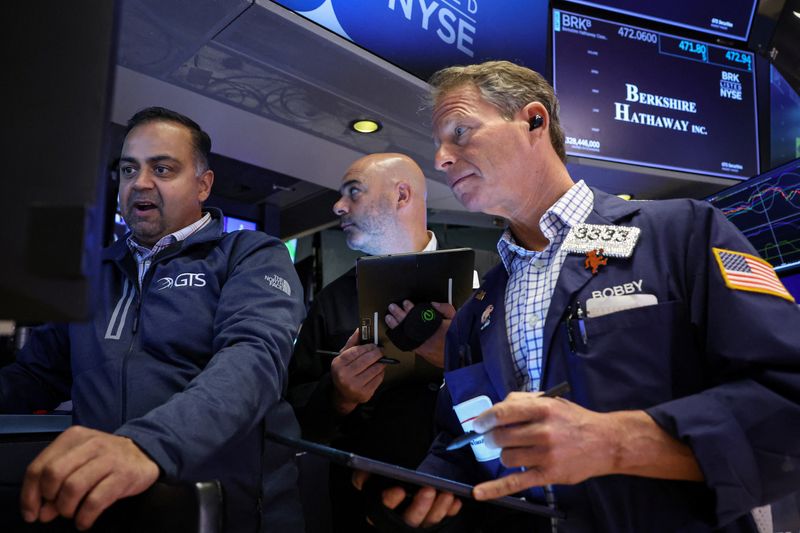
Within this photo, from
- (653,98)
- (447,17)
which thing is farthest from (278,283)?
(653,98)

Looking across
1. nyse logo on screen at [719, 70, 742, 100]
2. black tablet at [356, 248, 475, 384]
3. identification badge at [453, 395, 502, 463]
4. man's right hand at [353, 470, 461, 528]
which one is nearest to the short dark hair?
black tablet at [356, 248, 475, 384]

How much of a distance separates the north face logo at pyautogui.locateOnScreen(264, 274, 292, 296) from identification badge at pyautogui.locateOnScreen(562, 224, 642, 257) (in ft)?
2.27

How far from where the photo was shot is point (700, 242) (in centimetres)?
117

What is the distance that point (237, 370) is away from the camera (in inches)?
47.6

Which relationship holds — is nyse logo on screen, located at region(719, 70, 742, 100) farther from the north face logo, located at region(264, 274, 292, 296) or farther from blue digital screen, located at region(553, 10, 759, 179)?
the north face logo, located at region(264, 274, 292, 296)

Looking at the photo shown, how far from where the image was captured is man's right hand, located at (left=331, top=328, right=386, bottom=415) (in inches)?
72.8

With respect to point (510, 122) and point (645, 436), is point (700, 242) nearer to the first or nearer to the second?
point (645, 436)

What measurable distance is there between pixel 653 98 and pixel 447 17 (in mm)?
1323

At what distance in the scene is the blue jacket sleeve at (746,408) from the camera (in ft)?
3.03

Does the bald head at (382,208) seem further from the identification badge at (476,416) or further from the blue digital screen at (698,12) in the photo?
the blue digital screen at (698,12)

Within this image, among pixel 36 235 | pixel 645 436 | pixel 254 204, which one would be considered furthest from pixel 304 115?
pixel 36 235

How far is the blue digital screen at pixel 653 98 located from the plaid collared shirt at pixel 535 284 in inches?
77.3

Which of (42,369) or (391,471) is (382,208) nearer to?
(42,369)

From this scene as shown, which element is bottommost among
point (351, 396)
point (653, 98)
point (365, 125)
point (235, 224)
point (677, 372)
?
point (351, 396)
